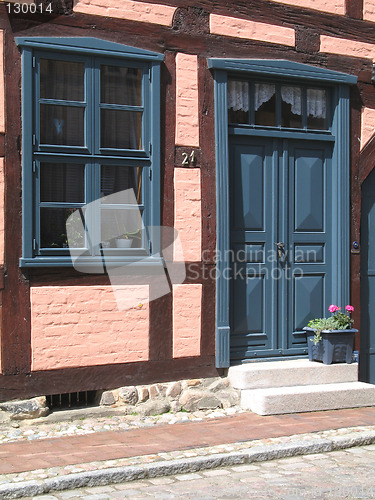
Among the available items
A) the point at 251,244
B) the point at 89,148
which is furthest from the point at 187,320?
the point at 89,148

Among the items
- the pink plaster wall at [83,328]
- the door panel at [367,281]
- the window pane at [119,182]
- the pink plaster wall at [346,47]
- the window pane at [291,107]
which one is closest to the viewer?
the pink plaster wall at [83,328]

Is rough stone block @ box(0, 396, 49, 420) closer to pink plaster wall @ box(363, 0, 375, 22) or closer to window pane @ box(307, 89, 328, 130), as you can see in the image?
window pane @ box(307, 89, 328, 130)

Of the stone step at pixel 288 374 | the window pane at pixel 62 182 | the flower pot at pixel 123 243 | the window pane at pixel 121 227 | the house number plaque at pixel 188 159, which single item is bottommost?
the stone step at pixel 288 374

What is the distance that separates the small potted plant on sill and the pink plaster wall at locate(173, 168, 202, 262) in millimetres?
374

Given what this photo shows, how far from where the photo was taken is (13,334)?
6.16 m

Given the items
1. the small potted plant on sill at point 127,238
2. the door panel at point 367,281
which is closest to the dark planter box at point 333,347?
the door panel at point 367,281

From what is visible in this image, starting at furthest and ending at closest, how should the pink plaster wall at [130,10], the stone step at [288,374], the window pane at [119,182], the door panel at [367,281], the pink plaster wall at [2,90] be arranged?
the door panel at [367,281]
the stone step at [288,374]
the window pane at [119,182]
the pink plaster wall at [130,10]
the pink plaster wall at [2,90]

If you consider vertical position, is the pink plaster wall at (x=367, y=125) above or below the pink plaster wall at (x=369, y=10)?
below

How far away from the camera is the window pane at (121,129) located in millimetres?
6621

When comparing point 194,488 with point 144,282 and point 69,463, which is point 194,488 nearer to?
point 69,463

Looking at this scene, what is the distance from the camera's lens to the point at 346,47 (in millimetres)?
7801

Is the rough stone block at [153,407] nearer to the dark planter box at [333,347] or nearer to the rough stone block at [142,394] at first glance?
the rough stone block at [142,394]

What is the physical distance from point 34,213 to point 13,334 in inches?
40.9

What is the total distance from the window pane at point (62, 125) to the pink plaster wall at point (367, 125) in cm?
317
